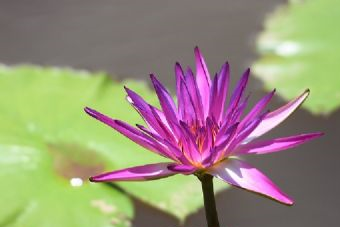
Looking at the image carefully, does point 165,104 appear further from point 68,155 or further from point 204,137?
point 68,155

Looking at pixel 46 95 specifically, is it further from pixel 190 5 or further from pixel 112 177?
pixel 112 177

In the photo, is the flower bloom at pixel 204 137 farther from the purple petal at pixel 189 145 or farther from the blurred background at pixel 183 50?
the blurred background at pixel 183 50

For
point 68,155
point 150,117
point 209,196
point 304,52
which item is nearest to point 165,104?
point 150,117

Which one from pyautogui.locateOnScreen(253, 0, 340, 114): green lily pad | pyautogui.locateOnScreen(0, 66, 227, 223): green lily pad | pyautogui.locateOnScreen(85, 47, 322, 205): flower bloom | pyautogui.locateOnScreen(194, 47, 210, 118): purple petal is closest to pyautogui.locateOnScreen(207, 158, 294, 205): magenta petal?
pyautogui.locateOnScreen(85, 47, 322, 205): flower bloom

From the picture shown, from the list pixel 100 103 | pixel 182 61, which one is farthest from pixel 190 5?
pixel 100 103

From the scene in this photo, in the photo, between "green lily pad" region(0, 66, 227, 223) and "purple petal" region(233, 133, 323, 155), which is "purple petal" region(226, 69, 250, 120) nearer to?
"purple petal" region(233, 133, 323, 155)

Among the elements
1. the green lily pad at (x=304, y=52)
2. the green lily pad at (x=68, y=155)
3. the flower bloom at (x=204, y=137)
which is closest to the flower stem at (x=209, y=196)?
the flower bloom at (x=204, y=137)
